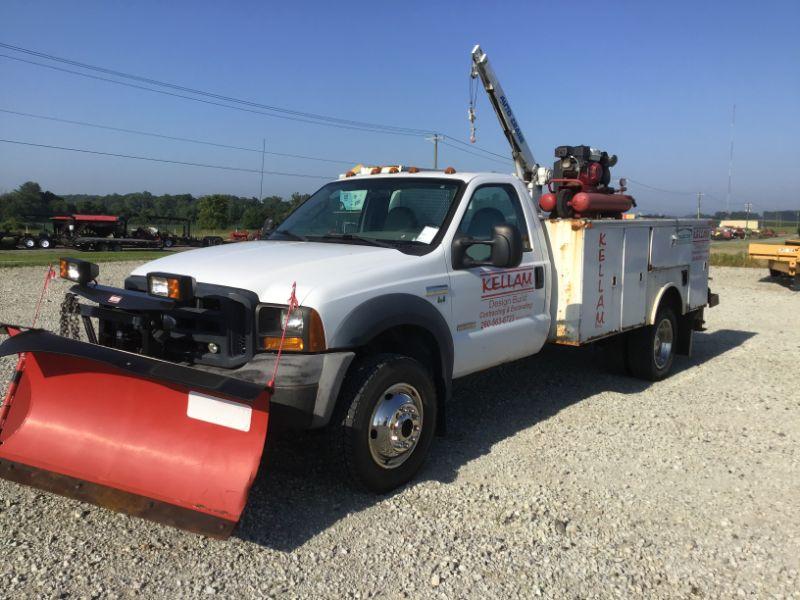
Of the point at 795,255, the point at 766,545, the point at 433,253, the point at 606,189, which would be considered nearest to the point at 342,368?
the point at 433,253

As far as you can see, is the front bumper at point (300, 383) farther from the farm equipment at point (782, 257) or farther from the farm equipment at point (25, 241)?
the farm equipment at point (25, 241)

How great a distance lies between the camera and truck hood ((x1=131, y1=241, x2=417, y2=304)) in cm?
372

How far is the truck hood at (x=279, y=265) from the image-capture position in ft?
12.2

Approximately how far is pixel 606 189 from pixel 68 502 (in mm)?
5542

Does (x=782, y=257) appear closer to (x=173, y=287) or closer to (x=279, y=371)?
(x=279, y=371)

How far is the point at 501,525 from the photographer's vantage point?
12.4ft

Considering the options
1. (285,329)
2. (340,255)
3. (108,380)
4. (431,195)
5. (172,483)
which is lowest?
(172,483)

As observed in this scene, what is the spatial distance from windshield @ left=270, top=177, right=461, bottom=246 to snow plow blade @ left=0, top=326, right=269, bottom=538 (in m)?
1.71

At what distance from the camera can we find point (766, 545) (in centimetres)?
367

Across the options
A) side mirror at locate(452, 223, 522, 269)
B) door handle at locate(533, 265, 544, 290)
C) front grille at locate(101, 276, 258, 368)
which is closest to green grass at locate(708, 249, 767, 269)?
door handle at locate(533, 265, 544, 290)

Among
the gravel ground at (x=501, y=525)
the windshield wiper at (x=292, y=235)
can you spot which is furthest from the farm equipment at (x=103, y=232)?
the gravel ground at (x=501, y=525)

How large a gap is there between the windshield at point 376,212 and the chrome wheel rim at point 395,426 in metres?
1.06

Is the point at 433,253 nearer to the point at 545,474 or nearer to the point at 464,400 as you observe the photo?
the point at 545,474

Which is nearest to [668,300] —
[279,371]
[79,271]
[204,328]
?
[279,371]
